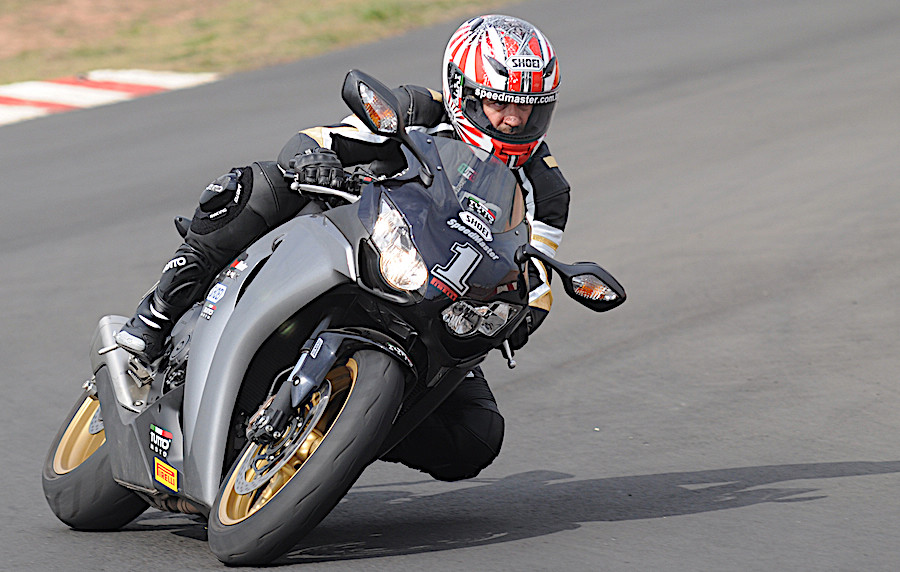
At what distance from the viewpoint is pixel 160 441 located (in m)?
4.42

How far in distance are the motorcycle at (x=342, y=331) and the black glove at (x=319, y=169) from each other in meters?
0.03

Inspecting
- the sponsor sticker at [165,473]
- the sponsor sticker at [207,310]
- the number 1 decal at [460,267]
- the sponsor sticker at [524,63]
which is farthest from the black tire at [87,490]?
the sponsor sticker at [524,63]

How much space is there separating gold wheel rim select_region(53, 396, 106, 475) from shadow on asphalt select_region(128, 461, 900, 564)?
0.30m

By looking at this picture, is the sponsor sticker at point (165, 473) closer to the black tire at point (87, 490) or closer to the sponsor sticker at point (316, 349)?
the black tire at point (87, 490)

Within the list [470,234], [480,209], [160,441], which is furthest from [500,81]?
[160,441]

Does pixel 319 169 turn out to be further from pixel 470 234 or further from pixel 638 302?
pixel 638 302

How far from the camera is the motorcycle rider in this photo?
438cm

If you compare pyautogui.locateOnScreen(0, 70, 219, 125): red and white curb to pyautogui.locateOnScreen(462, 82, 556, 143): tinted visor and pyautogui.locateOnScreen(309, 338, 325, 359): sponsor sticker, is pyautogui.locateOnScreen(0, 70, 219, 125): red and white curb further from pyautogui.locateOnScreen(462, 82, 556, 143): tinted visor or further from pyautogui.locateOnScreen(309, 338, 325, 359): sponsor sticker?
pyautogui.locateOnScreen(309, 338, 325, 359): sponsor sticker

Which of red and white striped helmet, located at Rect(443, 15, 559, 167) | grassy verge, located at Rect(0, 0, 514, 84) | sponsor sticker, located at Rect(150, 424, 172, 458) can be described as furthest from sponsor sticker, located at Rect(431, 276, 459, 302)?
grassy verge, located at Rect(0, 0, 514, 84)

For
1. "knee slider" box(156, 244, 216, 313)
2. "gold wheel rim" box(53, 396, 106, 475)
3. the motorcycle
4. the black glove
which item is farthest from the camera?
"gold wheel rim" box(53, 396, 106, 475)

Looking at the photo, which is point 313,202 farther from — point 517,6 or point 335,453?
point 517,6

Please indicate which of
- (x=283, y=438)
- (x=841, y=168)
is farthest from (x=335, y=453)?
(x=841, y=168)

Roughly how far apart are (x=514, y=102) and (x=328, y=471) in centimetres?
130

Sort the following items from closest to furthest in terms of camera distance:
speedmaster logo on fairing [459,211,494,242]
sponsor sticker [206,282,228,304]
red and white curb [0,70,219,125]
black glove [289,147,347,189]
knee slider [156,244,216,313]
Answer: speedmaster logo on fairing [459,211,494,242]
black glove [289,147,347,189]
sponsor sticker [206,282,228,304]
knee slider [156,244,216,313]
red and white curb [0,70,219,125]
